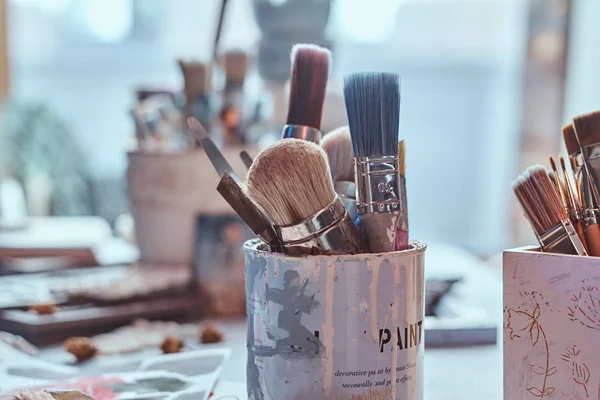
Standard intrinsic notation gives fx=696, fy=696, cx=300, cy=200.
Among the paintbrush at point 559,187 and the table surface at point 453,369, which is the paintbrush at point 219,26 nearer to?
the table surface at point 453,369

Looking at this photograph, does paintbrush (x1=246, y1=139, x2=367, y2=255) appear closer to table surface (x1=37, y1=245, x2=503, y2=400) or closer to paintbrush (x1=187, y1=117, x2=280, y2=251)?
paintbrush (x1=187, y1=117, x2=280, y2=251)

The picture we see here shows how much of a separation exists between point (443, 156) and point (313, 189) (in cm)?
240

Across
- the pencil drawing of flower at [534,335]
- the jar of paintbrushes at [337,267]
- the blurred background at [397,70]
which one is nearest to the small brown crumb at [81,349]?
the jar of paintbrushes at [337,267]

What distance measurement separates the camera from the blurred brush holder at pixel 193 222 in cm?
75

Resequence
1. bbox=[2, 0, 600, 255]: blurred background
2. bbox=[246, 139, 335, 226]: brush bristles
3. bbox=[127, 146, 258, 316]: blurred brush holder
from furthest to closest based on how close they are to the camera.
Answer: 1. bbox=[2, 0, 600, 255]: blurred background
2. bbox=[127, 146, 258, 316]: blurred brush holder
3. bbox=[246, 139, 335, 226]: brush bristles

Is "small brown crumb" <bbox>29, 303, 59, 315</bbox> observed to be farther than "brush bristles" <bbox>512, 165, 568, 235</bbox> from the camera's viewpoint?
Yes

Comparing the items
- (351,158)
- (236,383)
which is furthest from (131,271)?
(351,158)

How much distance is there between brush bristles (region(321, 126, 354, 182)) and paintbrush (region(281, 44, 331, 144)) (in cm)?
2

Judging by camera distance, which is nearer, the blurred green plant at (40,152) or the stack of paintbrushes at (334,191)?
the stack of paintbrushes at (334,191)

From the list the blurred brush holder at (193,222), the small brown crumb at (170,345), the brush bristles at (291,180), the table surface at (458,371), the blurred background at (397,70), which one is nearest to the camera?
the brush bristles at (291,180)

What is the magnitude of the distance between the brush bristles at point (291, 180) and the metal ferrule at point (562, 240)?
122mm

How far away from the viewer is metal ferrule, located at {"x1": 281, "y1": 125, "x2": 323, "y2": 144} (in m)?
0.42

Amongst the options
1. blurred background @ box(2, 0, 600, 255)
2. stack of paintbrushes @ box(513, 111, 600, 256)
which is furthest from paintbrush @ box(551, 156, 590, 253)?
blurred background @ box(2, 0, 600, 255)

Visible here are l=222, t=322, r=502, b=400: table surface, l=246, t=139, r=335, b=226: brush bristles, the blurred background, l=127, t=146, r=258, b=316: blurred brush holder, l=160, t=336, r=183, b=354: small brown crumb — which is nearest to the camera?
l=246, t=139, r=335, b=226: brush bristles
